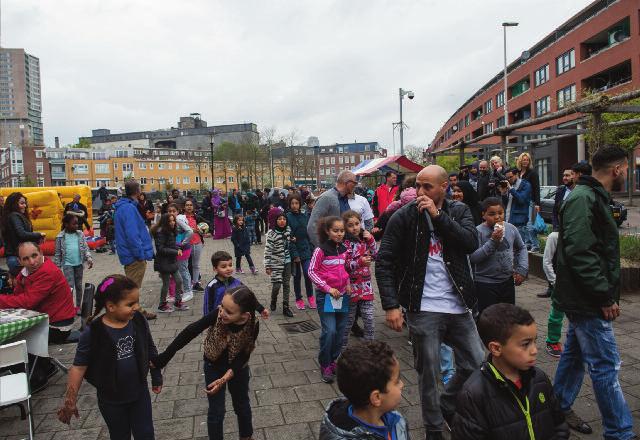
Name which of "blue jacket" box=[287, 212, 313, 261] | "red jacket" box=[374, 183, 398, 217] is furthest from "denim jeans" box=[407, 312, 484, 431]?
"red jacket" box=[374, 183, 398, 217]

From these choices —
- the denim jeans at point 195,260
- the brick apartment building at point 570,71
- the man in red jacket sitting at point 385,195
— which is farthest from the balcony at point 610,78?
the denim jeans at point 195,260

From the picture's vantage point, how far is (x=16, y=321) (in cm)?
419

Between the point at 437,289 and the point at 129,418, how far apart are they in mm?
2187

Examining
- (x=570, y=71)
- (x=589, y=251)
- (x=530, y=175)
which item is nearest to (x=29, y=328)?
(x=589, y=251)

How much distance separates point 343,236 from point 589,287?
2383 mm

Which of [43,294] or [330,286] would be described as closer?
[330,286]

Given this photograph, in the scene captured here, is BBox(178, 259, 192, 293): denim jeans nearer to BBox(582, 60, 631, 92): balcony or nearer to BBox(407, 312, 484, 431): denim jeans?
BBox(407, 312, 484, 431): denim jeans

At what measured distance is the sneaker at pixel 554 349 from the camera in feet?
16.5

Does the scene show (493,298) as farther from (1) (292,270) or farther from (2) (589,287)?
(1) (292,270)

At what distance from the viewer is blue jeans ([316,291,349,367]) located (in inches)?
181

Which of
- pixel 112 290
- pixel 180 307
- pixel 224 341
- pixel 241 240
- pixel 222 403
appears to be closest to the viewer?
pixel 112 290

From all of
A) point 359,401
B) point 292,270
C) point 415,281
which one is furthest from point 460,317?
point 292,270

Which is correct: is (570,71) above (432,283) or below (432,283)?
above

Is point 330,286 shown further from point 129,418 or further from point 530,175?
point 530,175
